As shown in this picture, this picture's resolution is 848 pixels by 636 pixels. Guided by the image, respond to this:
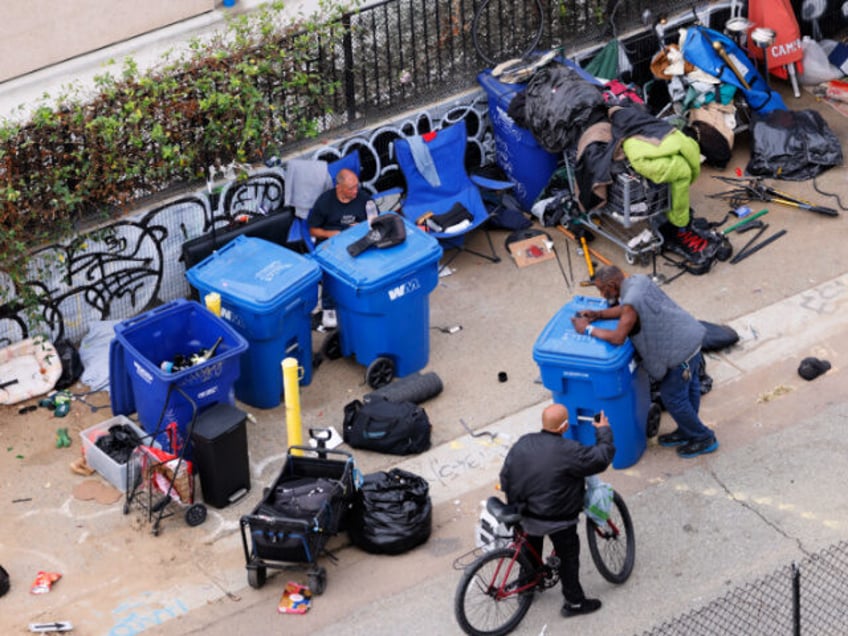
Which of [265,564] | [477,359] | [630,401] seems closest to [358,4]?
[477,359]

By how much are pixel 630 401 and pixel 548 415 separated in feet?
5.13

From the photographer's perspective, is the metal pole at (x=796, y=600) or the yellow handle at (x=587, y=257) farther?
the yellow handle at (x=587, y=257)

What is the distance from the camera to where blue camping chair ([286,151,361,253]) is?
12539 mm

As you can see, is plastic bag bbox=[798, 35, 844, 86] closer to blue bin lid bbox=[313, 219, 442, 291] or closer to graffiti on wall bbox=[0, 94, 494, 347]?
graffiti on wall bbox=[0, 94, 494, 347]

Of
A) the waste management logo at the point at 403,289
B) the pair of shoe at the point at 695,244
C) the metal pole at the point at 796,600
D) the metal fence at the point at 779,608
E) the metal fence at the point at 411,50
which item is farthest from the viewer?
the metal fence at the point at 411,50

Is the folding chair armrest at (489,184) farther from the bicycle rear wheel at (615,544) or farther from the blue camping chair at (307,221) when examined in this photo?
the bicycle rear wheel at (615,544)

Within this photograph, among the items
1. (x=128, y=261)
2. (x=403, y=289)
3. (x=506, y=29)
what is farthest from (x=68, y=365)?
(x=506, y=29)

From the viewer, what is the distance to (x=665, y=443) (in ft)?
→ 35.1

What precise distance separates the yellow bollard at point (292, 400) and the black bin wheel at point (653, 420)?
2.52 metres

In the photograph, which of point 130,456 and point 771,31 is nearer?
point 130,456

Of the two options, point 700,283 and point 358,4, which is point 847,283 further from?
point 358,4

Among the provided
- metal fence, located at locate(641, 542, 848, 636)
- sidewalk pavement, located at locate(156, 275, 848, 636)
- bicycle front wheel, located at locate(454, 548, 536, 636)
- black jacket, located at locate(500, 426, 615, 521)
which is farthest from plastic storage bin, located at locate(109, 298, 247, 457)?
metal fence, located at locate(641, 542, 848, 636)

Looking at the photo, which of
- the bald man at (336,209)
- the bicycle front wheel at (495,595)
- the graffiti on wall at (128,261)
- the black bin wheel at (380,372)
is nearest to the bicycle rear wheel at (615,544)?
the bicycle front wheel at (495,595)

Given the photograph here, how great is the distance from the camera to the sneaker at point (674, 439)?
10.6m
